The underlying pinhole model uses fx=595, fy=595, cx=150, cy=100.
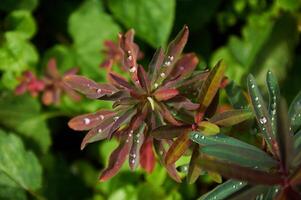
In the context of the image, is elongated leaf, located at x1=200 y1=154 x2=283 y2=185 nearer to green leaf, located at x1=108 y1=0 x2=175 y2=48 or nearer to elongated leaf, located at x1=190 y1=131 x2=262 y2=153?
elongated leaf, located at x1=190 y1=131 x2=262 y2=153

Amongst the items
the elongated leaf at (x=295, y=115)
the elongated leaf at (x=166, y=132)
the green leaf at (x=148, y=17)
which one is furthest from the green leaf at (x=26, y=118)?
the elongated leaf at (x=295, y=115)

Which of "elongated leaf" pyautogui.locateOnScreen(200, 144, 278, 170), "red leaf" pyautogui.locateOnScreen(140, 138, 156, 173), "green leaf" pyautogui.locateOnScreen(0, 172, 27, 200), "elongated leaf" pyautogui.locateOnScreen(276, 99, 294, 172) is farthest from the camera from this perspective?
"green leaf" pyautogui.locateOnScreen(0, 172, 27, 200)

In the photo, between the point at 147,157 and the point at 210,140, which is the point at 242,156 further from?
the point at 147,157

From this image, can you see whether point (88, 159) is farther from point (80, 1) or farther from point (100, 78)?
point (80, 1)

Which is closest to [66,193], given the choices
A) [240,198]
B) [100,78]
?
[100,78]

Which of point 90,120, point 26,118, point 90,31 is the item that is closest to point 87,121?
point 90,120

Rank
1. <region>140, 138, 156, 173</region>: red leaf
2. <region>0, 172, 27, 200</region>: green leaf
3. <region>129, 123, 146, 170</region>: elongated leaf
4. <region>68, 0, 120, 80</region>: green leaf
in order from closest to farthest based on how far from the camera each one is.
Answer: <region>129, 123, 146, 170</region>: elongated leaf → <region>140, 138, 156, 173</region>: red leaf → <region>0, 172, 27, 200</region>: green leaf → <region>68, 0, 120, 80</region>: green leaf

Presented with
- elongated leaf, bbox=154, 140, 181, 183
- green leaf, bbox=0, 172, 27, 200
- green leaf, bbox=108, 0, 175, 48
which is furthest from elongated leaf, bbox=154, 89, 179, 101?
green leaf, bbox=108, 0, 175, 48

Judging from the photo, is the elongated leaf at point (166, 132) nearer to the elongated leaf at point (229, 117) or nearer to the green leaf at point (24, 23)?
the elongated leaf at point (229, 117)
